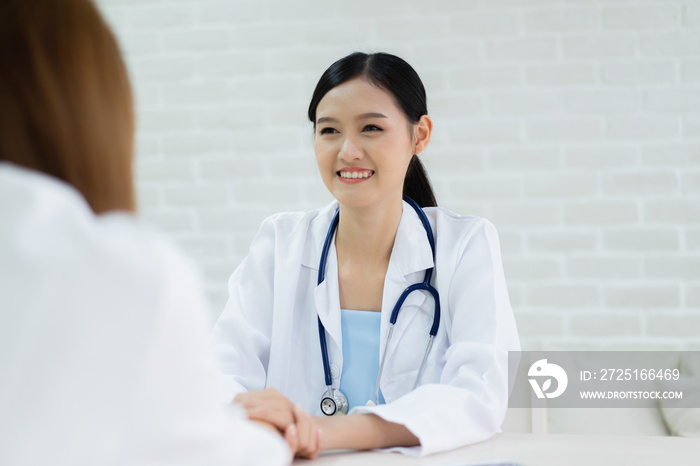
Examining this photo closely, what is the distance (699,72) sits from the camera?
2404 millimetres

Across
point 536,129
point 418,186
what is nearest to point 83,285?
point 418,186

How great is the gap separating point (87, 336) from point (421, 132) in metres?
1.38

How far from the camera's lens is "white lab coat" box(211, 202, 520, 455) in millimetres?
1491

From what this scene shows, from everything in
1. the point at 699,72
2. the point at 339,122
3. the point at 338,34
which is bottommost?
the point at 339,122

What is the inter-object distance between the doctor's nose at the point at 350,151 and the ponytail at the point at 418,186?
0.32 m

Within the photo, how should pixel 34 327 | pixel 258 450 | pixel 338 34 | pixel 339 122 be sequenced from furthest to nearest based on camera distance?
pixel 338 34
pixel 339 122
pixel 258 450
pixel 34 327

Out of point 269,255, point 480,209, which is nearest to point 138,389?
point 269,255

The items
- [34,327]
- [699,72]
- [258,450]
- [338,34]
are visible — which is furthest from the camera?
[338,34]

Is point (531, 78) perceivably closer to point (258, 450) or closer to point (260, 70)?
point (260, 70)

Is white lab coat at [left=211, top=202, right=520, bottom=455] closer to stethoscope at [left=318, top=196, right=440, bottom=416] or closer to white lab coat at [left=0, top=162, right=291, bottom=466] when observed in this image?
stethoscope at [left=318, top=196, right=440, bottom=416]

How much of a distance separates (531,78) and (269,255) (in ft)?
4.15

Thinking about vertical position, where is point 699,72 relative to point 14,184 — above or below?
above

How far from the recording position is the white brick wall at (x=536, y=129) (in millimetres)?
2428

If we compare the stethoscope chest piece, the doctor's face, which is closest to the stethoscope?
the stethoscope chest piece
